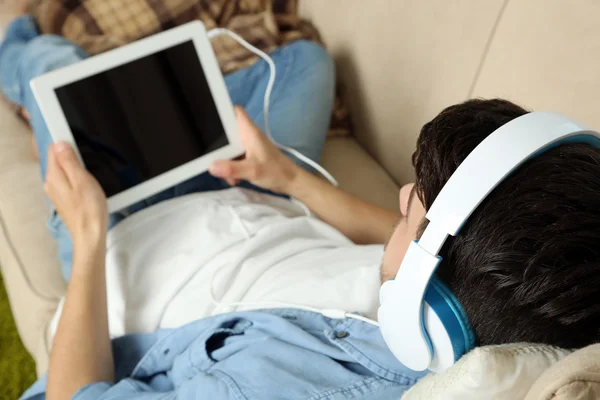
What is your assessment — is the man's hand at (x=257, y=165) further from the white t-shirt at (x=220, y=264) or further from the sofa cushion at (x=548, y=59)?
the sofa cushion at (x=548, y=59)

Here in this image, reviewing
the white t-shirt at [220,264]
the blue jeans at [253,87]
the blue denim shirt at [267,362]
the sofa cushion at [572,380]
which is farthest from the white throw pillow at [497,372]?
the blue jeans at [253,87]

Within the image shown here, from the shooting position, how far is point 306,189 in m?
1.01

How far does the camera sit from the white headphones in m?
0.41

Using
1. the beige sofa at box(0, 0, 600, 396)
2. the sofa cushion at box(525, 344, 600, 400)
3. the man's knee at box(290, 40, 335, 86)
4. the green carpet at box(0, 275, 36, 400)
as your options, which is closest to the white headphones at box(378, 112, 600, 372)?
the sofa cushion at box(525, 344, 600, 400)

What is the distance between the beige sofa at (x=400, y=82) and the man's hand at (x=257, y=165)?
22cm

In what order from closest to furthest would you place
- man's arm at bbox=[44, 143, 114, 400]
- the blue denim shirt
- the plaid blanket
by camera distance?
the blue denim shirt → man's arm at bbox=[44, 143, 114, 400] → the plaid blanket

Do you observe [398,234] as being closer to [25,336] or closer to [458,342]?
[458,342]

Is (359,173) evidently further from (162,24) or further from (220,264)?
(162,24)

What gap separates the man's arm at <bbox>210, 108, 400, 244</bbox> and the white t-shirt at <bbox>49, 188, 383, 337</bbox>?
66 millimetres

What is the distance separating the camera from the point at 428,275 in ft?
1.41

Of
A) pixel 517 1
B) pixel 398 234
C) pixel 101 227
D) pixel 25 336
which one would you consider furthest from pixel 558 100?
pixel 25 336

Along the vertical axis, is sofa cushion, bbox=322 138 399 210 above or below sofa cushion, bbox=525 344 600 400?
below

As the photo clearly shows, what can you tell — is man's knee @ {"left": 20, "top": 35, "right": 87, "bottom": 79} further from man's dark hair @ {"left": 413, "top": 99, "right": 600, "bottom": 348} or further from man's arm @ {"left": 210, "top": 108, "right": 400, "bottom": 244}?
man's dark hair @ {"left": 413, "top": 99, "right": 600, "bottom": 348}

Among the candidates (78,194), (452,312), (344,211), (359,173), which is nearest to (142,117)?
(78,194)
